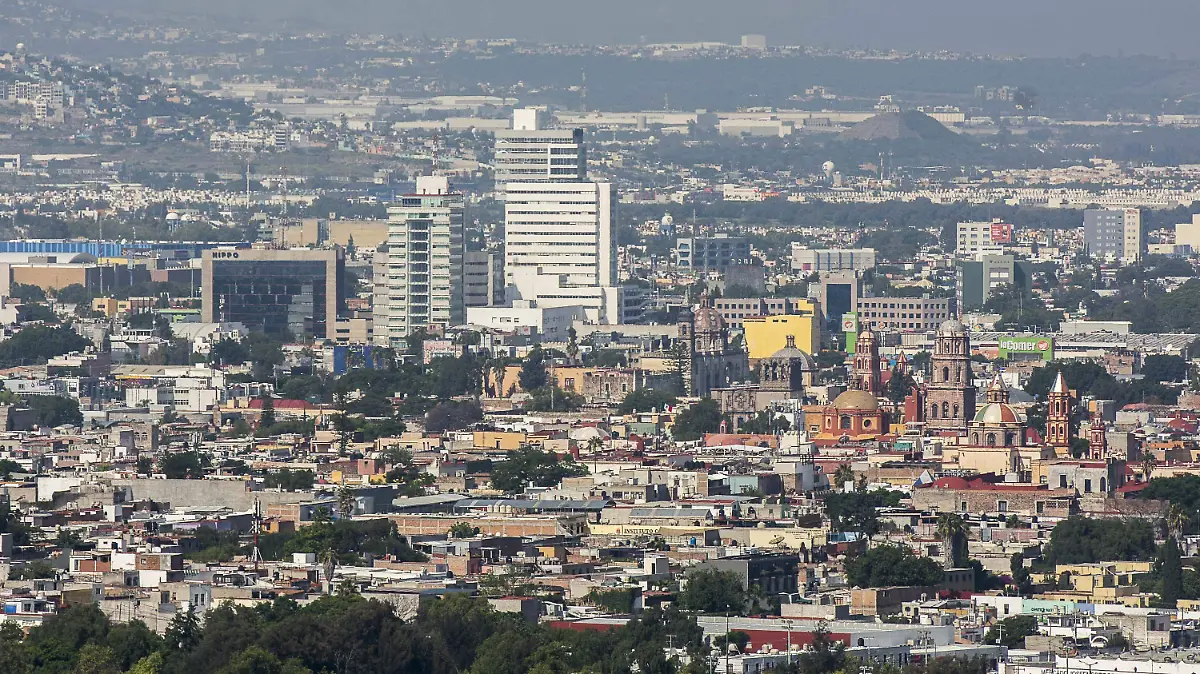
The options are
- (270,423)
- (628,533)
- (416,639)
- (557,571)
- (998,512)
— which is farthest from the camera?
(270,423)

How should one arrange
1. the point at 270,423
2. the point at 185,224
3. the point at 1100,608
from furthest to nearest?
the point at 185,224, the point at 270,423, the point at 1100,608

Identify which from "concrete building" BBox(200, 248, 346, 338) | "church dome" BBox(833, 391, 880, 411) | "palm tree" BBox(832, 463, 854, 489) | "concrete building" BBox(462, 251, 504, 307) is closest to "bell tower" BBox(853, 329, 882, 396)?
"church dome" BBox(833, 391, 880, 411)

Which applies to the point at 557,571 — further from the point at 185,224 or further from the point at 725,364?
the point at 185,224

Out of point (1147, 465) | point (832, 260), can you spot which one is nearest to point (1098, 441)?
point (1147, 465)

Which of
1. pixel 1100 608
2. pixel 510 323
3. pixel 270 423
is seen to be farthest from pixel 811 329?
pixel 1100 608

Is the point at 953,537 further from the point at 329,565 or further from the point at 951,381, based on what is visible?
the point at 951,381

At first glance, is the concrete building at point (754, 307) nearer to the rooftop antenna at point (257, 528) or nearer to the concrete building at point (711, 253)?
the concrete building at point (711, 253)
